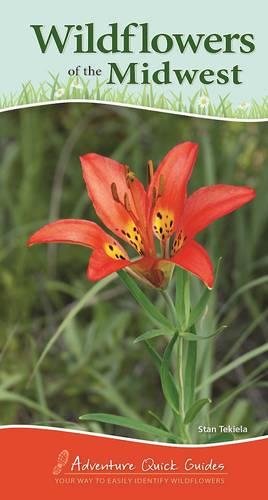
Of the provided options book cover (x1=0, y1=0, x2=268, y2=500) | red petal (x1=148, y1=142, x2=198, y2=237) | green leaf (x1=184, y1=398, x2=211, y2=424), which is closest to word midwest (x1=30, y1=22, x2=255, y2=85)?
book cover (x1=0, y1=0, x2=268, y2=500)

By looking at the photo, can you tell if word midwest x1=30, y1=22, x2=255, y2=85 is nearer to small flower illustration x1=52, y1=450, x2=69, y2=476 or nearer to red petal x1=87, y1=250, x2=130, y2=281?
red petal x1=87, y1=250, x2=130, y2=281

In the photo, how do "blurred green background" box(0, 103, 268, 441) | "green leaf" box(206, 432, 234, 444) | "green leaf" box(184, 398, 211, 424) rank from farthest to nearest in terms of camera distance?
"blurred green background" box(0, 103, 268, 441)
"green leaf" box(206, 432, 234, 444)
"green leaf" box(184, 398, 211, 424)

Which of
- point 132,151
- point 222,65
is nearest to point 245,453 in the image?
point 222,65

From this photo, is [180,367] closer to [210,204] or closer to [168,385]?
[168,385]

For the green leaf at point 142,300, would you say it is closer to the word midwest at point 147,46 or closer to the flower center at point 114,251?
the flower center at point 114,251

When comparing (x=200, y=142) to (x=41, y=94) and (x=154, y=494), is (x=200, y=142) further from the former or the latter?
(x=154, y=494)
